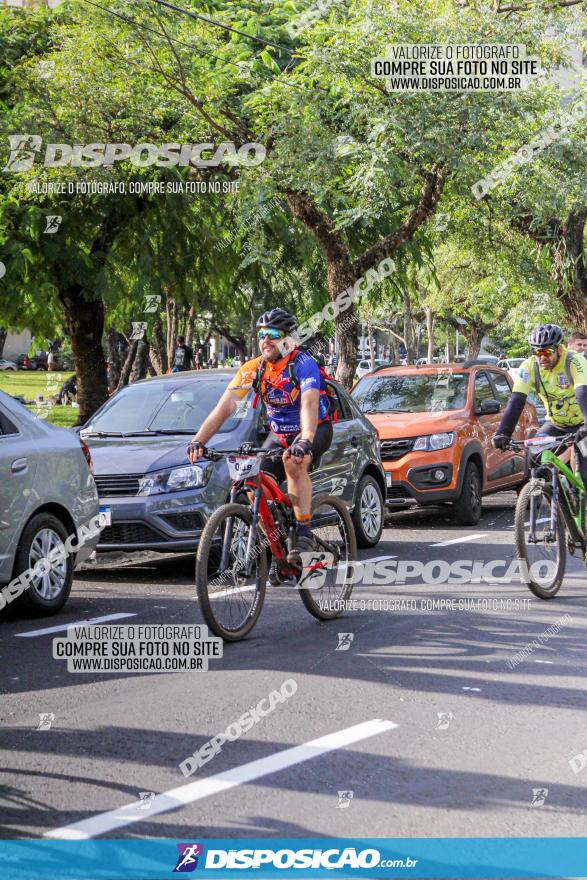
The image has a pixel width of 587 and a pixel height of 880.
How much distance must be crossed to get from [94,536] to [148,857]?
204 inches

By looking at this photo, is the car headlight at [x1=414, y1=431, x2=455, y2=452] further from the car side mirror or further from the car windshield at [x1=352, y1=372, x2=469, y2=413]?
the car windshield at [x1=352, y1=372, x2=469, y2=413]

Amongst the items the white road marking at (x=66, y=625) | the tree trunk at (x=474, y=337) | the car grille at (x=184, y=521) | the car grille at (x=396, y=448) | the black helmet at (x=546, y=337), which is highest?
the tree trunk at (x=474, y=337)

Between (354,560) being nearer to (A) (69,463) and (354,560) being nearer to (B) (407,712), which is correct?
(A) (69,463)

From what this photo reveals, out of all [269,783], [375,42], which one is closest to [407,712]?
[269,783]

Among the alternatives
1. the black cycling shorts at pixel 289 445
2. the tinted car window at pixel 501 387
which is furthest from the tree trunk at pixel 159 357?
the black cycling shorts at pixel 289 445

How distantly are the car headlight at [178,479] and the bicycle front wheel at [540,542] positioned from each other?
255 cm

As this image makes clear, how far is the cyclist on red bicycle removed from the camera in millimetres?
7785

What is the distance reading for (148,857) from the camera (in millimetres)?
4082

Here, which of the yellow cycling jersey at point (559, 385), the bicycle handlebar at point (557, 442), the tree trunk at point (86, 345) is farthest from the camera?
the tree trunk at point (86, 345)

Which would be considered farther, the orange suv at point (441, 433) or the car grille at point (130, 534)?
the orange suv at point (441, 433)

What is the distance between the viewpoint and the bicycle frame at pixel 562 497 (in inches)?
359

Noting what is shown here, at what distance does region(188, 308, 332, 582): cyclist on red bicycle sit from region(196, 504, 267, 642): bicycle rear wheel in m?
0.28

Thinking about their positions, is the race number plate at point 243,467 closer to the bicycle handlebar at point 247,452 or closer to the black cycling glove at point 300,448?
the bicycle handlebar at point 247,452

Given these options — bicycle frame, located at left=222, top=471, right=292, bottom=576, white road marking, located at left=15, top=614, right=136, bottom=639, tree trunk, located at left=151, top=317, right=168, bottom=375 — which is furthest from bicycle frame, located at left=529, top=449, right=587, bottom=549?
tree trunk, located at left=151, top=317, right=168, bottom=375
